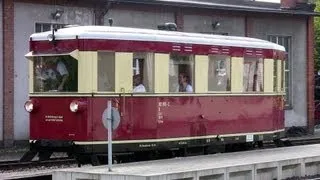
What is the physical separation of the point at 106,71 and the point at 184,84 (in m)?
1.98

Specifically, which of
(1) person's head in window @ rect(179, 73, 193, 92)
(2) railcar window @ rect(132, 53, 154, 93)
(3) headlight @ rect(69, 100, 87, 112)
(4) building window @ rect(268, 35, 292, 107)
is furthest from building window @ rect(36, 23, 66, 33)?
(4) building window @ rect(268, 35, 292, 107)

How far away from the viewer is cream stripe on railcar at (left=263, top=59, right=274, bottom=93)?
16.3 meters

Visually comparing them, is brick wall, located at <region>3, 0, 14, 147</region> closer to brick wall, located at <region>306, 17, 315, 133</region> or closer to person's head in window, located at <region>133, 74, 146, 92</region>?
person's head in window, located at <region>133, 74, 146, 92</region>

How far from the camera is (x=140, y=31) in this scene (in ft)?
44.7

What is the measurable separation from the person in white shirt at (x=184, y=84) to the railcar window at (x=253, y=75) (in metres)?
1.93

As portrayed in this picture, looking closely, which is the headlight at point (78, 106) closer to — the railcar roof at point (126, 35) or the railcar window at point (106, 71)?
the railcar window at point (106, 71)

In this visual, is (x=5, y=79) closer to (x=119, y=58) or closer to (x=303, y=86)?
(x=119, y=58)

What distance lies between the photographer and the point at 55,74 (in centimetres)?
1322

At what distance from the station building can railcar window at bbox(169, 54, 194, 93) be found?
7.53 meters

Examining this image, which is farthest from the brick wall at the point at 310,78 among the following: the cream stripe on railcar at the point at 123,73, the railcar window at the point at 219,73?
the cream stripe on railcar at the point at 123,73

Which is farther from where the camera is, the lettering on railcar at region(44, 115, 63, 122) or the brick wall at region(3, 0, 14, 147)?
the brick wall at region(3, 0, 14, 147)

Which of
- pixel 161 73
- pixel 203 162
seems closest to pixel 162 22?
Answer: pixel 161 73

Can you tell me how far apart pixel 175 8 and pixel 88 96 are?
15245 mm

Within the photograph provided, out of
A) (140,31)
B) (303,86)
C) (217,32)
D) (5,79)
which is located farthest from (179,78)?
(303,86)
